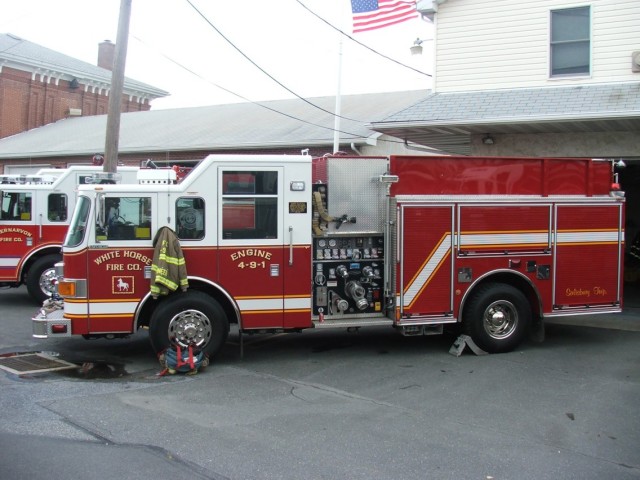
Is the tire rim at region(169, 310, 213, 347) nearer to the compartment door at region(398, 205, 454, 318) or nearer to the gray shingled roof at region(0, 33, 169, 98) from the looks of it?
the compartment door at region(398, 205, 454, 318)

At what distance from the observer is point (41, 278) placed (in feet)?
40.3

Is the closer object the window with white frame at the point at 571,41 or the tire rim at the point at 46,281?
the tire rim at the point at 46,281

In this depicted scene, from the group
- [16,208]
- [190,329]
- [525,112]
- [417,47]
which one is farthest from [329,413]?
[417,47]

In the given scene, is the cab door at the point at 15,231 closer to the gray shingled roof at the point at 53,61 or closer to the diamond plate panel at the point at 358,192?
the diamond plate panel at the point at 358,192

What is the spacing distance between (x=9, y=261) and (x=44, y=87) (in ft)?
85.8

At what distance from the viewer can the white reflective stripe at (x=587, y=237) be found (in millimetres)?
8727

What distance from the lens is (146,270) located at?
7613 mm

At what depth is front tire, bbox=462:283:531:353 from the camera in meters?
8.48

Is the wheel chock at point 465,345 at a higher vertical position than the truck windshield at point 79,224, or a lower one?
lower

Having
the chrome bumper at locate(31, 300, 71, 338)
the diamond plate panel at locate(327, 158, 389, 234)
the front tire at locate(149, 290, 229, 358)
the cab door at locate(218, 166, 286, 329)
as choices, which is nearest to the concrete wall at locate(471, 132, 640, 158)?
the diamond plate panel at locate(327, 158, 389, 234)

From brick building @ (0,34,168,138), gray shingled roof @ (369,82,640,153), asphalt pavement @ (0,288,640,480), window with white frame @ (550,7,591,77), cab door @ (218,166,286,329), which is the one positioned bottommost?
asphalt pavement @ (0,288,640,480)

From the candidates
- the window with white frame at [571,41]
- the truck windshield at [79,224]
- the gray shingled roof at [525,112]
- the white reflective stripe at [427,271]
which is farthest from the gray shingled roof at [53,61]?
the white reflective stripe at [427,271]

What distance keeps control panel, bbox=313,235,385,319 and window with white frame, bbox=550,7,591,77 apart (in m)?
7.04

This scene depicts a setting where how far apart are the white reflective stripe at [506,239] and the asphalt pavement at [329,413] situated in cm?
152
